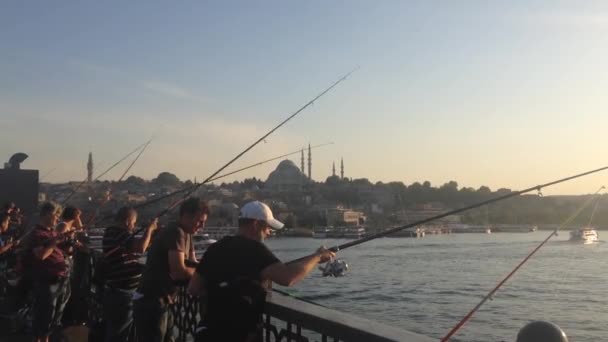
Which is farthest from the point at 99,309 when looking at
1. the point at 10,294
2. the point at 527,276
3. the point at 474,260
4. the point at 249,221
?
the point at 474,260

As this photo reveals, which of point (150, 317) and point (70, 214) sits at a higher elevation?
point (70, 214)

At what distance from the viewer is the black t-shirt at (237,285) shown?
9.92 ft

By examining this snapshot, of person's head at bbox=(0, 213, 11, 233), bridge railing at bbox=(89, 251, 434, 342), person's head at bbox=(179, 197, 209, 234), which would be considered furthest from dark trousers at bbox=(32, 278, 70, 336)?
bridge railing at bbox=(89, 251, 434, 342)

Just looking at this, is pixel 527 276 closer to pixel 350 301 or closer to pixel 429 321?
pixel 350 301

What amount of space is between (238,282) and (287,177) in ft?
428

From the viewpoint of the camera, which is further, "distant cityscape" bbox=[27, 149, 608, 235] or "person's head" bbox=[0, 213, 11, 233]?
"distant cityscape" bbox=[27, 149, 608, 235]

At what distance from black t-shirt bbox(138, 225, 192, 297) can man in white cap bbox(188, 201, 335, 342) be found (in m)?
0.76

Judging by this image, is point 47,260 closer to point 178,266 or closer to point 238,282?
point 178,266

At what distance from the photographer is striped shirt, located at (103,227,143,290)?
4828 mm

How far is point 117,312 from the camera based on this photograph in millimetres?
4855

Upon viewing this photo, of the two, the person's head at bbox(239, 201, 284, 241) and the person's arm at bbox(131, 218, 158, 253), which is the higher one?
the person's head at bbox(239, 201, 284, 241)

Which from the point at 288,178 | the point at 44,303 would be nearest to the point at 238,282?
the point at 44,303

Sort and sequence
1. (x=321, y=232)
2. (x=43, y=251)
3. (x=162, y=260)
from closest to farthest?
(x=162, y=260) → (x=43, y=251) → (x=321, y=232)

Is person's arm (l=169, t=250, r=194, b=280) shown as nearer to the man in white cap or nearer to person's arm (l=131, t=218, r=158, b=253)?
the man in white cap
